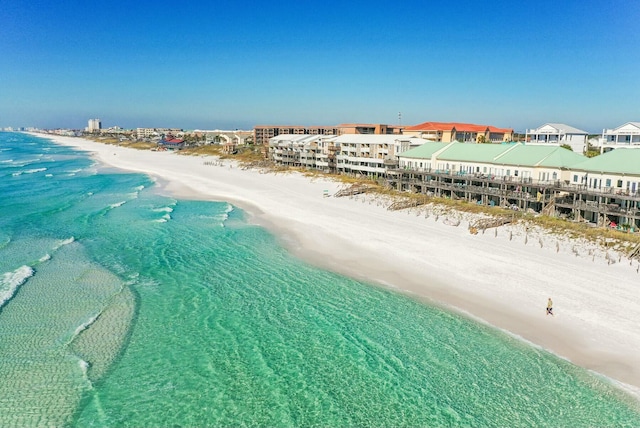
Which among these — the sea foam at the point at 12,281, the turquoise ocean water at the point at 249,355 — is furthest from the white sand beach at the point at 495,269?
the sea foam at the point at 12,281

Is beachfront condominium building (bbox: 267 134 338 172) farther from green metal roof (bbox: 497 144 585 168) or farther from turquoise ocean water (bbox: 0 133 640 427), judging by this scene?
turquoise ocean water (bbox: 0 133 640 427)

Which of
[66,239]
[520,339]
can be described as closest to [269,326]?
[520,339]

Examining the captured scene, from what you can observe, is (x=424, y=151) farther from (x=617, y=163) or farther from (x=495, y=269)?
(x=495, y=269)

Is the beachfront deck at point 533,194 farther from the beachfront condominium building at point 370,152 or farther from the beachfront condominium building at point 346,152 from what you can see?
the beachfront condominium building at point 346,152

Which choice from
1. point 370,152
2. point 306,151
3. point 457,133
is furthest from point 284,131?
point 370,152

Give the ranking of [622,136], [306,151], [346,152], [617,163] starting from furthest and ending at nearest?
[306,151], [346,152], [622,136], [617,163]
